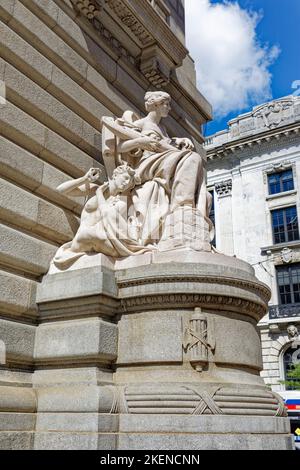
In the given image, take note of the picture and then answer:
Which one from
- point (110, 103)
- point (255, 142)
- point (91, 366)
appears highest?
point (255, 142)

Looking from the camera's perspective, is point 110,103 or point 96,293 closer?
point 96,293

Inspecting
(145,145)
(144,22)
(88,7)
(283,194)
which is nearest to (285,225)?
(283,194)

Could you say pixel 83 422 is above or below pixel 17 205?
below

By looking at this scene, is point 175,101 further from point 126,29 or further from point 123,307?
point 123,307

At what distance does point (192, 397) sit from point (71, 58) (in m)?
7.45

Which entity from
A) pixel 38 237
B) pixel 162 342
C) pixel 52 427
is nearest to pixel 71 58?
pixel 38 237

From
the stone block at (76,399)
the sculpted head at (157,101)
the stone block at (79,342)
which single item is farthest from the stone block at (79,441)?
the sculpted head at (157,101)

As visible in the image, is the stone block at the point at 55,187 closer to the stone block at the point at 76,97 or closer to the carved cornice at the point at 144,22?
the stone block at the point at 76,97

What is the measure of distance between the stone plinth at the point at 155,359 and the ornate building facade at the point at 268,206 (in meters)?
29.6

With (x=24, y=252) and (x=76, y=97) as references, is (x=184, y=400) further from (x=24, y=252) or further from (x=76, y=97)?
(x=76, y=97)

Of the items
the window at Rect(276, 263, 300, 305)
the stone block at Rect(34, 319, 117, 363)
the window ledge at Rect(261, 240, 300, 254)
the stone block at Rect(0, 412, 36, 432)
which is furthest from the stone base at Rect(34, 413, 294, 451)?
the window ledge at Rect(261, 240, 300, 254)

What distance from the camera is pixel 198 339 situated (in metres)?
6.92

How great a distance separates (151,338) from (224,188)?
37459 mm

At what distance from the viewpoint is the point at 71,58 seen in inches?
409
